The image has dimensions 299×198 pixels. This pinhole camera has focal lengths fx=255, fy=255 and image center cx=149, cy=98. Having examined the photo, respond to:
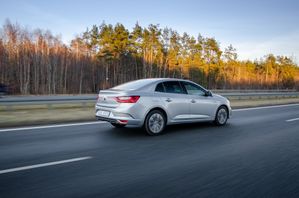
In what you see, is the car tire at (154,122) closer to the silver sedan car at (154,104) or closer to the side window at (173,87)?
the silver sedan car at (154,104)

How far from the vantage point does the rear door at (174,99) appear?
25.9 feet

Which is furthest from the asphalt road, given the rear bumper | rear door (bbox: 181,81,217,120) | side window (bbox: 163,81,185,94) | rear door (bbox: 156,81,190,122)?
side window (bbox: 163,81,185,94)

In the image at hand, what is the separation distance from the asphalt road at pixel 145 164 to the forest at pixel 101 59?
37985mm

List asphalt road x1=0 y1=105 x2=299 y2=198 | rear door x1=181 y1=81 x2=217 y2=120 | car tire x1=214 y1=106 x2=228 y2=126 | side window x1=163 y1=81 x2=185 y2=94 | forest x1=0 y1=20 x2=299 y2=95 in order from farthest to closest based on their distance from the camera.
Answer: forest x1=0 y1=20 x2=299 y2=95, car tire x1=214 y1=106 x2=228 y2=126, rear door x1=181 y1=81 x2=217 y2=120, side window x1=163 y1=81 x2=185 y2=94, asphalt road x1=0 y1=105 x2=299 y2=198

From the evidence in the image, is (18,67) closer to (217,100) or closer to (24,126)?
(24,126)

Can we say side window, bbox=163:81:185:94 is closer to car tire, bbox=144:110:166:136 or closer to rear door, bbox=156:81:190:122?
rear door, bbox=156:81:190:122

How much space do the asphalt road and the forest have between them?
38.0 meters

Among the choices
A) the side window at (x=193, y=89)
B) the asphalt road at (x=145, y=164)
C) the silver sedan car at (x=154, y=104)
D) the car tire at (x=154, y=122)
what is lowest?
the asphalt road at (x=145, y=164)

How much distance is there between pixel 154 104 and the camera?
7.55 meters

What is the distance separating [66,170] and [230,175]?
2810 millimetres

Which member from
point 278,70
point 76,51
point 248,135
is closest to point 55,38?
point 76,51

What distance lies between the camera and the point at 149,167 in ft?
15.4

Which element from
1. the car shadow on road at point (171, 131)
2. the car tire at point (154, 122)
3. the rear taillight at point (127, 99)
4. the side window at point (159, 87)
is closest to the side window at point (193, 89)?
the side window at point (159, 87)

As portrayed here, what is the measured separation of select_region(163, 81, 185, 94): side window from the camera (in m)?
8.14
